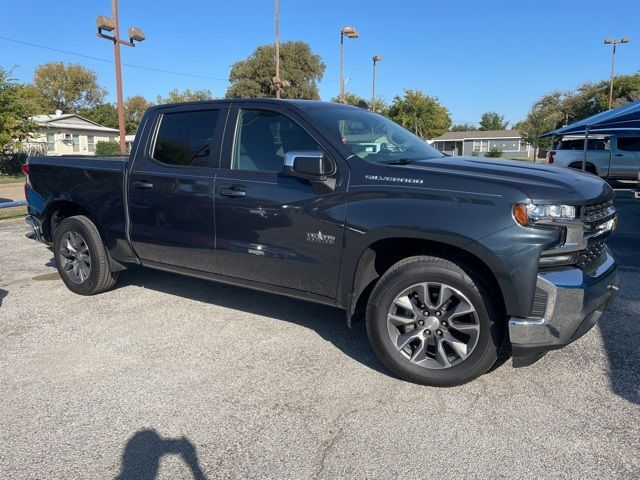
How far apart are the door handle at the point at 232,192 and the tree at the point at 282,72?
47929 millimetres

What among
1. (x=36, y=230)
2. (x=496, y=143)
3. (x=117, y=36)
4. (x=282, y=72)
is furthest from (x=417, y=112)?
(x=36, y=230)

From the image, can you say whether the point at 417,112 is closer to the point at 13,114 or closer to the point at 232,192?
the point at 13,114

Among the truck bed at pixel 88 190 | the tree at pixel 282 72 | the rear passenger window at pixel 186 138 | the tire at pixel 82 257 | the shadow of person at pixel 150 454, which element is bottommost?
the shadow of person at pixel 150 454

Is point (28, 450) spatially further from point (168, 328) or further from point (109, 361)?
point (168, 328)

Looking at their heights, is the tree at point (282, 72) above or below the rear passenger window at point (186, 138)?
above

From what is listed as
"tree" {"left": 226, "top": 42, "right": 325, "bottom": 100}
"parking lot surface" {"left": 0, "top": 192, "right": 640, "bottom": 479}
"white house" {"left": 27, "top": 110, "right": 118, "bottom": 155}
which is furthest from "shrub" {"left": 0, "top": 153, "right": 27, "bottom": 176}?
"parking lot surface" {"left": 0, "top": 192, "right": 640, "bottom": 479}

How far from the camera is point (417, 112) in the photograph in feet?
176

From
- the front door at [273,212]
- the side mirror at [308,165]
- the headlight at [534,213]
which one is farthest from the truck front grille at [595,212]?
the side mirror at [308,165]

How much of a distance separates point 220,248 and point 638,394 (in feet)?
10.3

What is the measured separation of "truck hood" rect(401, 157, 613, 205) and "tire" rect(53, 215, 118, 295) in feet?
11.0

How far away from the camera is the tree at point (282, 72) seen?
5131 centimetres

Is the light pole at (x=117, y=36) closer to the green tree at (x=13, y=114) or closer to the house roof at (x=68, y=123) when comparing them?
the green tree at (x=13, y=114)

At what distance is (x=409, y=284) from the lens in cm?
346

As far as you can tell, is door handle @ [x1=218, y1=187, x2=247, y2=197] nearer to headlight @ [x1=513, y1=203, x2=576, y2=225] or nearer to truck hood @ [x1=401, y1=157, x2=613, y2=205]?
truck hood @ [x1=401, y1=157, x2=613, y2=205]
